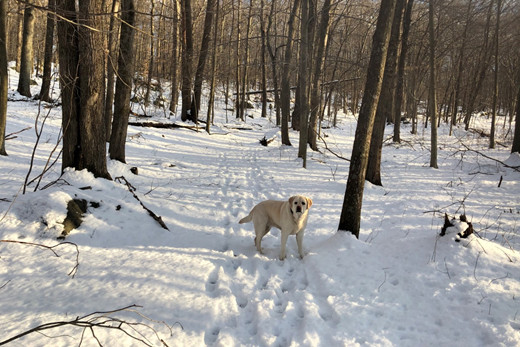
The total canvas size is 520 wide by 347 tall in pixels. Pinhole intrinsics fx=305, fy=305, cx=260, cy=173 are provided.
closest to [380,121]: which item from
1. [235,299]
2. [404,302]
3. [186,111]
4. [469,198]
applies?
[469,198]

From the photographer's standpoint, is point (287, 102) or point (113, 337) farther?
point (287, 102)

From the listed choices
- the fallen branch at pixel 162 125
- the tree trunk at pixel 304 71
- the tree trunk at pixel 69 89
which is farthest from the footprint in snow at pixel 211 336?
the fallen branch at pixel 162 125

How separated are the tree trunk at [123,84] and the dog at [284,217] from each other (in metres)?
4.88

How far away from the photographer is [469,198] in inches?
325

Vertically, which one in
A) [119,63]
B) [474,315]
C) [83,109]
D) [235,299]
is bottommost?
[235,299]

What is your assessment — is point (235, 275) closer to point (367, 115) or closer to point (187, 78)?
point (367, 115)

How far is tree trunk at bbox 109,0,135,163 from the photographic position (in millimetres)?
7572

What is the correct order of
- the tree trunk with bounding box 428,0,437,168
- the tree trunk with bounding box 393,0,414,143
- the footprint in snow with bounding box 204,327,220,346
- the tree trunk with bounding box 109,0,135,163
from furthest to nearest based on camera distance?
1. the tree trunk with bounding box 428,0,437,168
2. the tree trunk with bounding box 393,0,414,143
3. the tree trunk with bounding box 109,0,135,163
4. the footprint in snow with bounding box 204,327,220,346

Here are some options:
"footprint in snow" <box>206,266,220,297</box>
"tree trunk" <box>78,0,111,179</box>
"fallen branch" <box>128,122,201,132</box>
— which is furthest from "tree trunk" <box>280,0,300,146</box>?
"footprint in snow" <box>206,266,220,297</box>

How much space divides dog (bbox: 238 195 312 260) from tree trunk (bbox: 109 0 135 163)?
192 inches

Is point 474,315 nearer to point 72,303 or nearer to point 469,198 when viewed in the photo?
point 72,303

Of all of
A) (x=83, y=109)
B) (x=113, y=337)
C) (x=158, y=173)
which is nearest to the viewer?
(x=113, y=337)

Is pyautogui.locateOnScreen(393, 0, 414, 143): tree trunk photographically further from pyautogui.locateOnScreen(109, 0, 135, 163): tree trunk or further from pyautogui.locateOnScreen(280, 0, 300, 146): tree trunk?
pyautogui.locateOnScreen(109, 0, 135, 163): tree trunk

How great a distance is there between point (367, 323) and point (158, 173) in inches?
297
